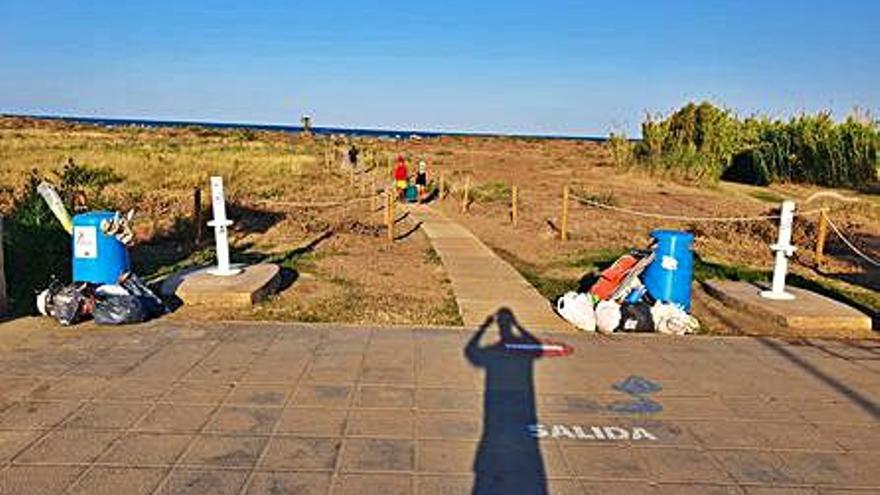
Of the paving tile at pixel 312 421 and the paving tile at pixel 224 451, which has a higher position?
the paving tile at pixel 224 451

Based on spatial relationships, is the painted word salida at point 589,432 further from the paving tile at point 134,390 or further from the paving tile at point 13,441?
the paving tile at point 13,441

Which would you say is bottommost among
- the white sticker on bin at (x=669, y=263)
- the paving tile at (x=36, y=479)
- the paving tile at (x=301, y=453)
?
the paving tile at (x=301, y=453)

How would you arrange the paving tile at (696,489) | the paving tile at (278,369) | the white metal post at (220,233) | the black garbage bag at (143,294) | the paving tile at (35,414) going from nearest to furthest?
the paving tile at (696,489) → the paving tile at (35,414) → the paving tile at (278,369) → the black garbage bag at (143,294) → the white metal post at (220,233)

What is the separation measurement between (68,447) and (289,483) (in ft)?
4.39

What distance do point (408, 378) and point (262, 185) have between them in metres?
20.6

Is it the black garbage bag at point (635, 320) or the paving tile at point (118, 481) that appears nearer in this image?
the paving tile at point (118, 481)

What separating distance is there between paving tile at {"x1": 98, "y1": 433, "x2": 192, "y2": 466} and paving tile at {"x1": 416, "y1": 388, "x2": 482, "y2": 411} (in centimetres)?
156

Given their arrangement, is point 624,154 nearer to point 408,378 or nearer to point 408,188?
point 408,188

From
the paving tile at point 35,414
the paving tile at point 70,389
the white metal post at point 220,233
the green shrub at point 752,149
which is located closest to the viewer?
the paving tile at point 35,414

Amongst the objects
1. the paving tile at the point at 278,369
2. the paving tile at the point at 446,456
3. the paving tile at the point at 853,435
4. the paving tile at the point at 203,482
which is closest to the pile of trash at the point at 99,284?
the paving tile at the point at 278,369

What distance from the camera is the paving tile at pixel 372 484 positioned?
376cm

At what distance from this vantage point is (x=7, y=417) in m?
4.60

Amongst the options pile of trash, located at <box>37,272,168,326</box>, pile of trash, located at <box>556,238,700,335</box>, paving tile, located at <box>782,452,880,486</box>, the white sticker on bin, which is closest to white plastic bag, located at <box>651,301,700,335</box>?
pile of trash, located at <box>556,238,700,335</box>

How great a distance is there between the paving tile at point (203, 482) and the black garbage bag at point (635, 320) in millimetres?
4547
